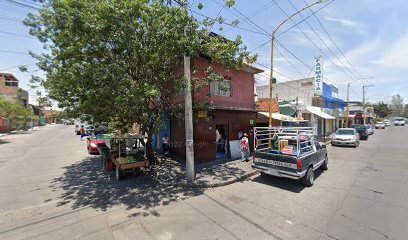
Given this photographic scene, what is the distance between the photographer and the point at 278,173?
6.82 meters

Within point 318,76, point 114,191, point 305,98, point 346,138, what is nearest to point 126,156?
point 114,191

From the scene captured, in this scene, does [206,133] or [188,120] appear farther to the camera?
[206,133]

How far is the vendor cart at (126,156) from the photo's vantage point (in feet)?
24.0

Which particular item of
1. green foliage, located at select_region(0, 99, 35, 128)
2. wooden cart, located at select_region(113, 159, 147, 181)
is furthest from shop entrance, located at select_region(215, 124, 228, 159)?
green foliage, located at select_region(0, 99, 35, 128)

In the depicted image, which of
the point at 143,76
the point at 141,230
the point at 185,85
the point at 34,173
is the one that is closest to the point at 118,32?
the point at 143,76

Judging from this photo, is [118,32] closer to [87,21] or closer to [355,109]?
[87,21]

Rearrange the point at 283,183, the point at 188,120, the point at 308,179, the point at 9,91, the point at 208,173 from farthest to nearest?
the point at 9,91, the point at 208,173, the point at 283,183, the point at 188,120, the point at 308,179

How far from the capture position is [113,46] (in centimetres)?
609

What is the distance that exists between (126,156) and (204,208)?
4.44 metres

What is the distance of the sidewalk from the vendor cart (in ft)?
3.33

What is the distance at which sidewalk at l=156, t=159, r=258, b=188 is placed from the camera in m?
7.17

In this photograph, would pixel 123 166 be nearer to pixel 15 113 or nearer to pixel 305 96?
pixel 305 96

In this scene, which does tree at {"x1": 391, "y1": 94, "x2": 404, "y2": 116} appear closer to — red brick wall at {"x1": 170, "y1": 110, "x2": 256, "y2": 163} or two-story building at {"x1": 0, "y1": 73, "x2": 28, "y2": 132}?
red brick wall at {"x1": 170, "y1": 110, "x2": 256, "y2": 163}

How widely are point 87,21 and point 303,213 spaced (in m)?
7.94
